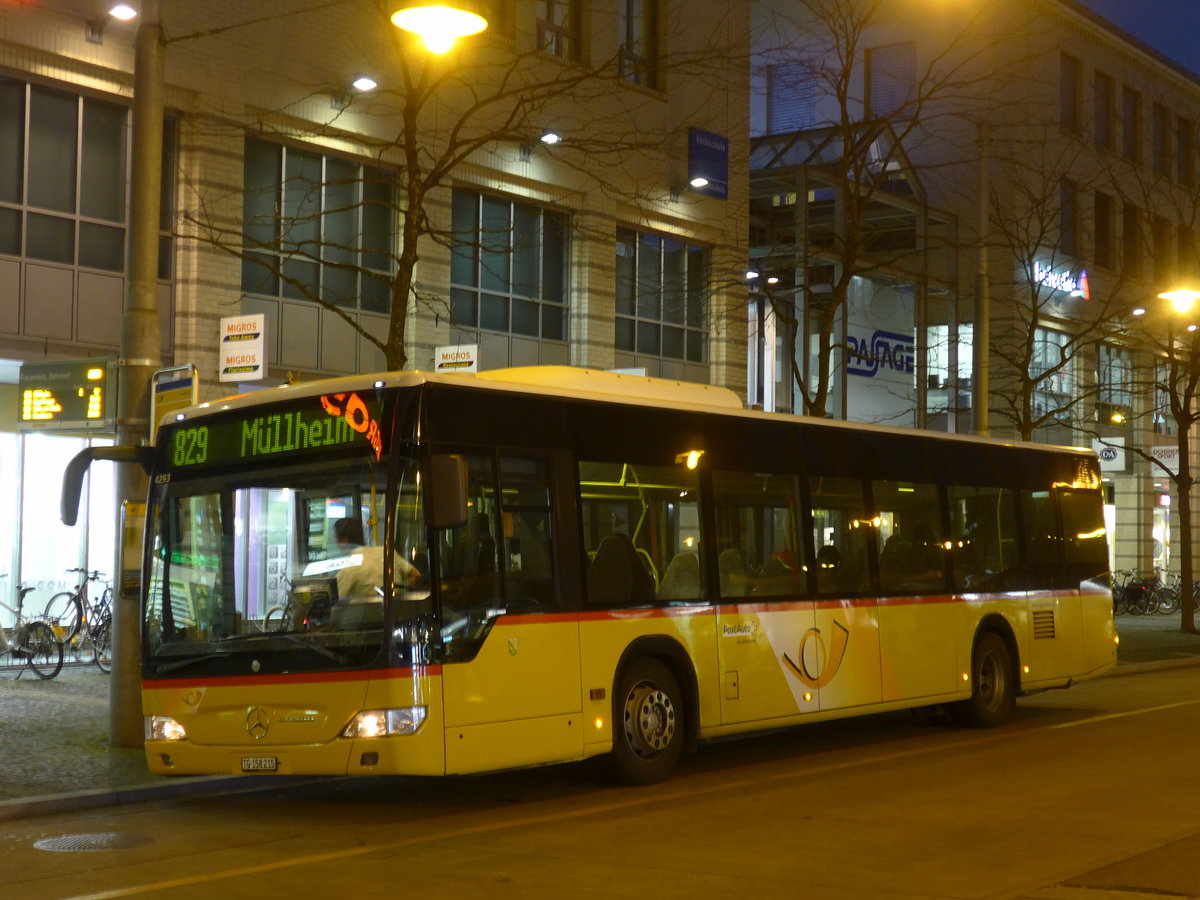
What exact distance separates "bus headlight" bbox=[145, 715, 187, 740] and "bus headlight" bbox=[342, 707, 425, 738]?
1.55 m

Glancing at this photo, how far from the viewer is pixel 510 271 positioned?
2555 centimetres

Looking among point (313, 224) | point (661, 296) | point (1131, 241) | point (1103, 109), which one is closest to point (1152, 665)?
point (661, 296)

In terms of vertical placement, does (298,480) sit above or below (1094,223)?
below

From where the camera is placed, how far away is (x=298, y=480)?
1042 centimetres

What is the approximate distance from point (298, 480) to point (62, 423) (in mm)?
4628

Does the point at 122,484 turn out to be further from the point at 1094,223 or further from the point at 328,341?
the point at 1094,223

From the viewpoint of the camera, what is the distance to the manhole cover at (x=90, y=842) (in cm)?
934

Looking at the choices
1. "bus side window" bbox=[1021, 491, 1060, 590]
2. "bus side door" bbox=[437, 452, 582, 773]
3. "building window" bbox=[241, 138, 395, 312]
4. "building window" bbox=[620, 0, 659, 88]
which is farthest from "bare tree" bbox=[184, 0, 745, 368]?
"bus side door" bbox=[437, 452, 582, 773]

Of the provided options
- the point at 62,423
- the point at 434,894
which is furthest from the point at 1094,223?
the point at 434,894

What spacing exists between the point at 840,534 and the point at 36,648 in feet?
34.7

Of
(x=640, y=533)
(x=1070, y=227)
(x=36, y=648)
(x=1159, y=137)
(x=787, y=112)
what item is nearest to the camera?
(x=640, y=533)

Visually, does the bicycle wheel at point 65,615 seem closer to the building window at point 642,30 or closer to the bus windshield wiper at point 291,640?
the bus windshield wiper at point 291,640

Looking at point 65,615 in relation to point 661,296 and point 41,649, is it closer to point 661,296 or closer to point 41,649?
point 41,649

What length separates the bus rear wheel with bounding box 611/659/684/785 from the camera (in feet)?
37.7
